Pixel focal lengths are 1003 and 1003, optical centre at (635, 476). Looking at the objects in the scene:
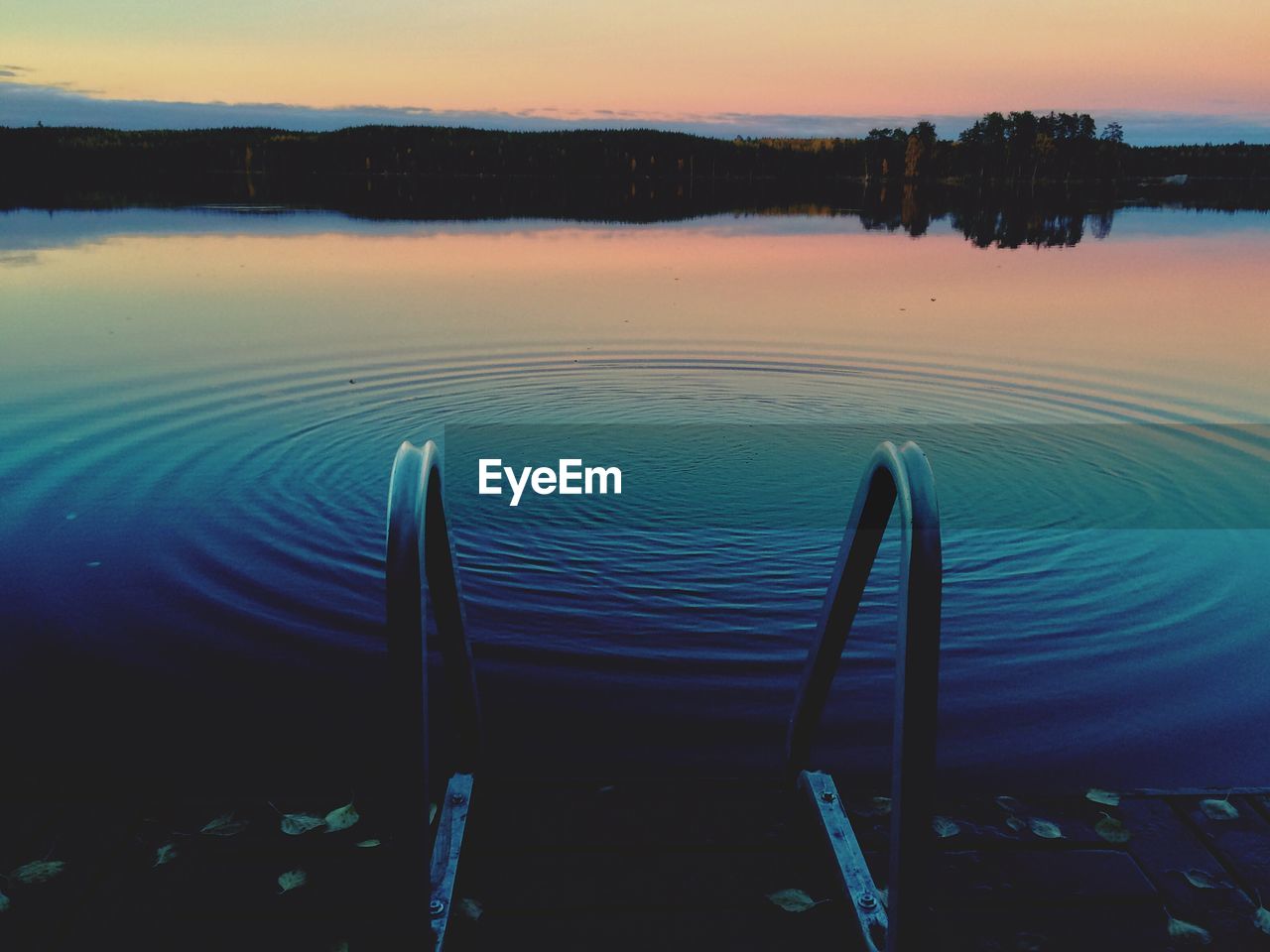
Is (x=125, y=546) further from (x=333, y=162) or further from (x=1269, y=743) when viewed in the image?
(x=333, y=162)

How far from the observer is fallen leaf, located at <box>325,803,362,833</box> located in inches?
160

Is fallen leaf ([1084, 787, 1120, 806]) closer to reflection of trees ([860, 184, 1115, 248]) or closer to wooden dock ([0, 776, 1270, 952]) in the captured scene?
wooden dock ([0, 776, 1270, 952])

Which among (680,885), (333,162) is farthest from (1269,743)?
(333,162)

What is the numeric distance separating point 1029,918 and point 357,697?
403cm

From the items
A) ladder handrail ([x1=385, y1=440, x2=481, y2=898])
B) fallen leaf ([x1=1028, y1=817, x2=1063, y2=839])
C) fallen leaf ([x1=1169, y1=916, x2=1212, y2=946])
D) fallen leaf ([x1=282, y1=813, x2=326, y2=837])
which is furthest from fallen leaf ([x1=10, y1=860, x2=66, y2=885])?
fallen leaf ([x1=1169, y1=916, x2=1212, y2=946])

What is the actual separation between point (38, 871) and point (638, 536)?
5403 millimetres

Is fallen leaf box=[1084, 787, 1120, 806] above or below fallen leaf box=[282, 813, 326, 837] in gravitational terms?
above

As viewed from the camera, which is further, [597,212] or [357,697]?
[597,212]

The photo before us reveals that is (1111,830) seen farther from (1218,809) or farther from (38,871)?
(38,871)

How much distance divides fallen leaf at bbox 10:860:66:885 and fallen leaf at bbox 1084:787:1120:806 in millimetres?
4184

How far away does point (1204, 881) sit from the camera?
12.4ft

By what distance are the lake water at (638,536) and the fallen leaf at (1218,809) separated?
1219mm

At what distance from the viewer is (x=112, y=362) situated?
15016 mm

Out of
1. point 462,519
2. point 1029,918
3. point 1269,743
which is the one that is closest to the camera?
point 1029,918
